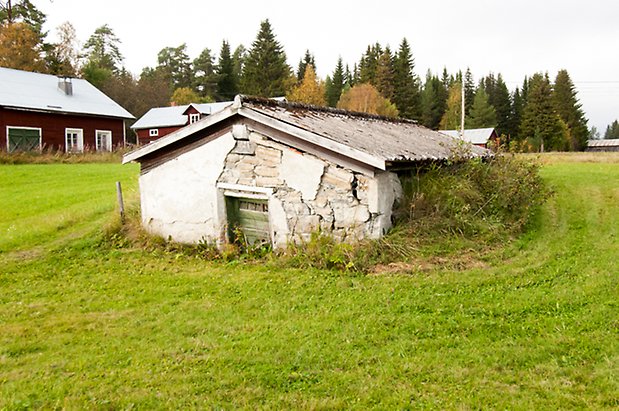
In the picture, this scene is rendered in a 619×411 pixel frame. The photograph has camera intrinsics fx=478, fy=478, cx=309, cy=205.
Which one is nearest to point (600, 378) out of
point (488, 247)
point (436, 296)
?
point (436, 296)

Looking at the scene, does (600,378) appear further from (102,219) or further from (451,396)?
A: (102,219)

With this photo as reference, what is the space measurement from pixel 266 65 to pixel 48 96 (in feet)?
103

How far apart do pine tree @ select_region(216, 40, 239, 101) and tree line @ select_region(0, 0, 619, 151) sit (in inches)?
5.5

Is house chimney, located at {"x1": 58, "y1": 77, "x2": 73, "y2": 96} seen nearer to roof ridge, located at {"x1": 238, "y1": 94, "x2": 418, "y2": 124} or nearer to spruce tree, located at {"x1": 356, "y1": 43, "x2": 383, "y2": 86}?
roof ridge, located at {"x1": 238, "y1": 94, "x2": 418, "y2": 124}

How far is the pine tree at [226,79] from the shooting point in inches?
2635

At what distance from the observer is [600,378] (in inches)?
169

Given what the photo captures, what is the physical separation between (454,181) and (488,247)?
1.82 m

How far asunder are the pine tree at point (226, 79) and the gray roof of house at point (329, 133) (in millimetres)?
58009

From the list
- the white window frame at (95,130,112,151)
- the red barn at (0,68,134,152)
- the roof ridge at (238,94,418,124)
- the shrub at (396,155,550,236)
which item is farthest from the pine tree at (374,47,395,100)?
the shrub at (396,155,550,236)

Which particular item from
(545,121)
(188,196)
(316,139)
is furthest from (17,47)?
(545,121)

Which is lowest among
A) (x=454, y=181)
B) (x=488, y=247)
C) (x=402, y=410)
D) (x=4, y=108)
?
(x=402, y=410)

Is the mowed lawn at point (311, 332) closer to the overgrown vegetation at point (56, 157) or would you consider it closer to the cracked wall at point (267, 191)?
the cracked wall at point (267, 191)

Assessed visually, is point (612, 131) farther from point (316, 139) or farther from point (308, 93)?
point (316, 139)

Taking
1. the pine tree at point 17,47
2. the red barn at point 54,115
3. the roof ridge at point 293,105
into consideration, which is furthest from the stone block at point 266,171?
the pine tree at point 17,47
